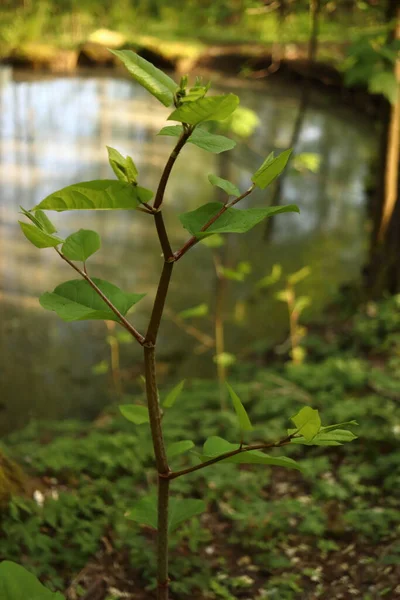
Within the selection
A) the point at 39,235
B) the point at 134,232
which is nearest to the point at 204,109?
the point at 39,235

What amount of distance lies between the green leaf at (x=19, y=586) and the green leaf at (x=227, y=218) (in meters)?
0.54

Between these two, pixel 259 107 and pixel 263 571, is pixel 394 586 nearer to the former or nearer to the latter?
pixel 263 571

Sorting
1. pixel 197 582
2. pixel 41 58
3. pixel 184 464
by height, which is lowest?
pixel 197 582

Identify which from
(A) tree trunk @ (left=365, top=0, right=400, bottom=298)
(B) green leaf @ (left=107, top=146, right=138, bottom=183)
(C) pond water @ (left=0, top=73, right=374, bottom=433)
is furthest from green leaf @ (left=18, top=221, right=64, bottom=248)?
(A) tree trunk @ (left=365, top=0, right=400, bottom=298)

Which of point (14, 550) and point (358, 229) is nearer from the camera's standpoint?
point (14, 550)

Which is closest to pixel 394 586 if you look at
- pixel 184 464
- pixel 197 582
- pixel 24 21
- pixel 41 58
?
pixel 197 582

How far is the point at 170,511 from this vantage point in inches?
46.9

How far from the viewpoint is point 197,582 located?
1495 millimetres

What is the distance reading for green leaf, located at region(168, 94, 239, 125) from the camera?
0.74m

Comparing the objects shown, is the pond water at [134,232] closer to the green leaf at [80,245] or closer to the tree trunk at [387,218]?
the tree trunk at [387,218]

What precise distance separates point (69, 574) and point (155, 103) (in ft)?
40.8

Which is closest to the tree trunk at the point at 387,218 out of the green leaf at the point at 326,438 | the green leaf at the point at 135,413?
the green leaf at the point at 135,413

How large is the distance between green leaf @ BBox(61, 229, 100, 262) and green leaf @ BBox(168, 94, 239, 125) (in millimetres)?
291

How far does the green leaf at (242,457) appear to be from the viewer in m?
0.87
